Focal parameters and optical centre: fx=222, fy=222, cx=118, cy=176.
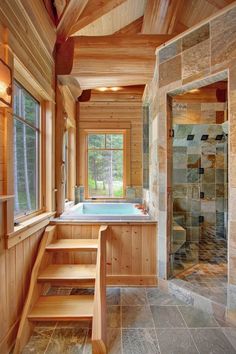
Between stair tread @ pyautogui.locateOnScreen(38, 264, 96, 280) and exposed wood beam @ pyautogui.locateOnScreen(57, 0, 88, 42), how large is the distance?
2.57 meters

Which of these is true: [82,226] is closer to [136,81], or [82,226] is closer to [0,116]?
[0,116]

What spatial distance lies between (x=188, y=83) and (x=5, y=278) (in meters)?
2.24

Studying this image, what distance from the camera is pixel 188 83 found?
212cm

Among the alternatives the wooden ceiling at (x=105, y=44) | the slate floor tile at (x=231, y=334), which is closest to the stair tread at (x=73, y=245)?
the slate floor tile at (x=231, y=334)

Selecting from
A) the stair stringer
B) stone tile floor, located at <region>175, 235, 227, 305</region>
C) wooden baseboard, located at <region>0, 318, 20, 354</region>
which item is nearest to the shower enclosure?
stone tile floor, located at <region>175, 235, 227, 305</region>

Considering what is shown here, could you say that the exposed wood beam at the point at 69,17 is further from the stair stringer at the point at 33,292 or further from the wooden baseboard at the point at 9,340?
the wooden baseboard at the point at 9,340

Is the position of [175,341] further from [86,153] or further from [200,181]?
[86,153]

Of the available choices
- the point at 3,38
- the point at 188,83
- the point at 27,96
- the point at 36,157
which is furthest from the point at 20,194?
the point at 188,83

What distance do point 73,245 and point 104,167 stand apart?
7.70ft

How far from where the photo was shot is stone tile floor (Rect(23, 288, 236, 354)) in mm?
1573

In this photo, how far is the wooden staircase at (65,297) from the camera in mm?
1588

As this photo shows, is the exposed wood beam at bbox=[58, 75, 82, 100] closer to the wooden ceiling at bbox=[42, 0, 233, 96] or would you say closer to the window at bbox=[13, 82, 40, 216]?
the wooden ceiling at bbox=[42, 0, 233, 96]

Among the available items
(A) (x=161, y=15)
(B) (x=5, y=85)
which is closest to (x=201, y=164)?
(A) (x=161, y=15)

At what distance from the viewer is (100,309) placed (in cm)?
163
